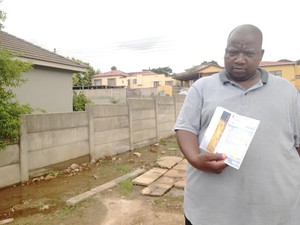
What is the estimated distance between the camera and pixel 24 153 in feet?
16.8

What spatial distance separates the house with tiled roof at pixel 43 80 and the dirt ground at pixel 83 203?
3.72 m

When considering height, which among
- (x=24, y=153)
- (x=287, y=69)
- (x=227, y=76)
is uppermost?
(x=287, y=69)

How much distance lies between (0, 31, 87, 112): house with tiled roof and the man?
783 cm

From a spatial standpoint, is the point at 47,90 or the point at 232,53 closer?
the point at 232,53

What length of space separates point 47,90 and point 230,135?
893 cm

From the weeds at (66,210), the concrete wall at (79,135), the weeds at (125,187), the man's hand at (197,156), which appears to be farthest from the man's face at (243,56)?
the concrete wall at (79,135)

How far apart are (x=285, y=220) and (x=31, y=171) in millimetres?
4935

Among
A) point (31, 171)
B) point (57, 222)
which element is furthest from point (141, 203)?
point (31, 171)

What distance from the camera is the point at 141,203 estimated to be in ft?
13.9

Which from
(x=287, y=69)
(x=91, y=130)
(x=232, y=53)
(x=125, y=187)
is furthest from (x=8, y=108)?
(x=287, y=69)

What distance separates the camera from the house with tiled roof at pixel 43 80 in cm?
863

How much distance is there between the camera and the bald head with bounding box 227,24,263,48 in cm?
148

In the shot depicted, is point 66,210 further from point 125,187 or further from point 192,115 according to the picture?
point 192,115

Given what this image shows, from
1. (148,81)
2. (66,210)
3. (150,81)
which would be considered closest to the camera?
(66,210)
